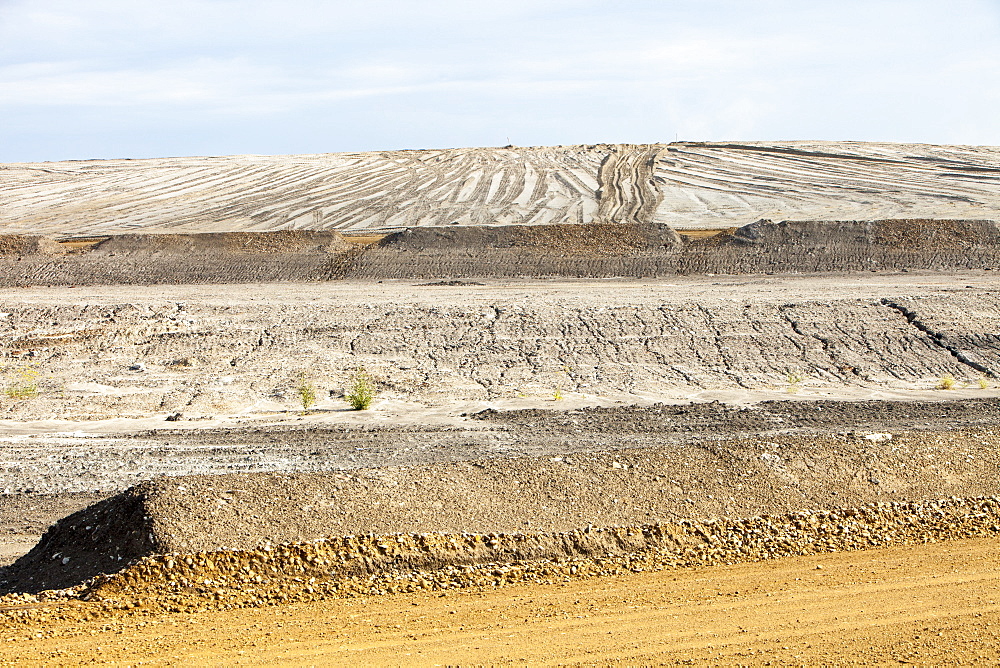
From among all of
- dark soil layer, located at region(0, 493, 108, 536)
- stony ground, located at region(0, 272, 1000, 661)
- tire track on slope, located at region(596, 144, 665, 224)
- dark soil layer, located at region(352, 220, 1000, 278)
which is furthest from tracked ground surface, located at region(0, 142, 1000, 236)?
dark soil layer, located at region(0, 493, 108, 536)

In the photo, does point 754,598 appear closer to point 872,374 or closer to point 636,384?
point 636,384

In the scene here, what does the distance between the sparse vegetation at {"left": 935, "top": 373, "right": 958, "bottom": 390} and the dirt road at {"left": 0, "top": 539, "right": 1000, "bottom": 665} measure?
8406mm

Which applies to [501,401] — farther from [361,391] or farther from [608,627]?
[608,627]

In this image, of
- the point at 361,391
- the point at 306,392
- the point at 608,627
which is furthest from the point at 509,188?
the point at 608,627

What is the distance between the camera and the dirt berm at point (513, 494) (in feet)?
24.8

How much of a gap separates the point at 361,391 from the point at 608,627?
806 cm

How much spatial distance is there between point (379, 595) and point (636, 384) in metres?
8.95

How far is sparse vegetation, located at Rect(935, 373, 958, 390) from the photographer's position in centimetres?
1536

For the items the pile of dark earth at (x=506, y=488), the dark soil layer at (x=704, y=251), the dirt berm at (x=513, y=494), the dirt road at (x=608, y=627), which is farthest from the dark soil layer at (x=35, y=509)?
the dark soil layer at (x=704, y=251)

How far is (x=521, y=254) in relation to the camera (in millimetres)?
25469

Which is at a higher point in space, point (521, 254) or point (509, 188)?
point (509, 188)

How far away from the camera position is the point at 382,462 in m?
10.6

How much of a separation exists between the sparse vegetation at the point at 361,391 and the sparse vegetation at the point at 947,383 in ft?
29.1

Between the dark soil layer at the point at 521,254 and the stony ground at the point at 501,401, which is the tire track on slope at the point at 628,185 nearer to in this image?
the dark soil layer at the point at 521,254
